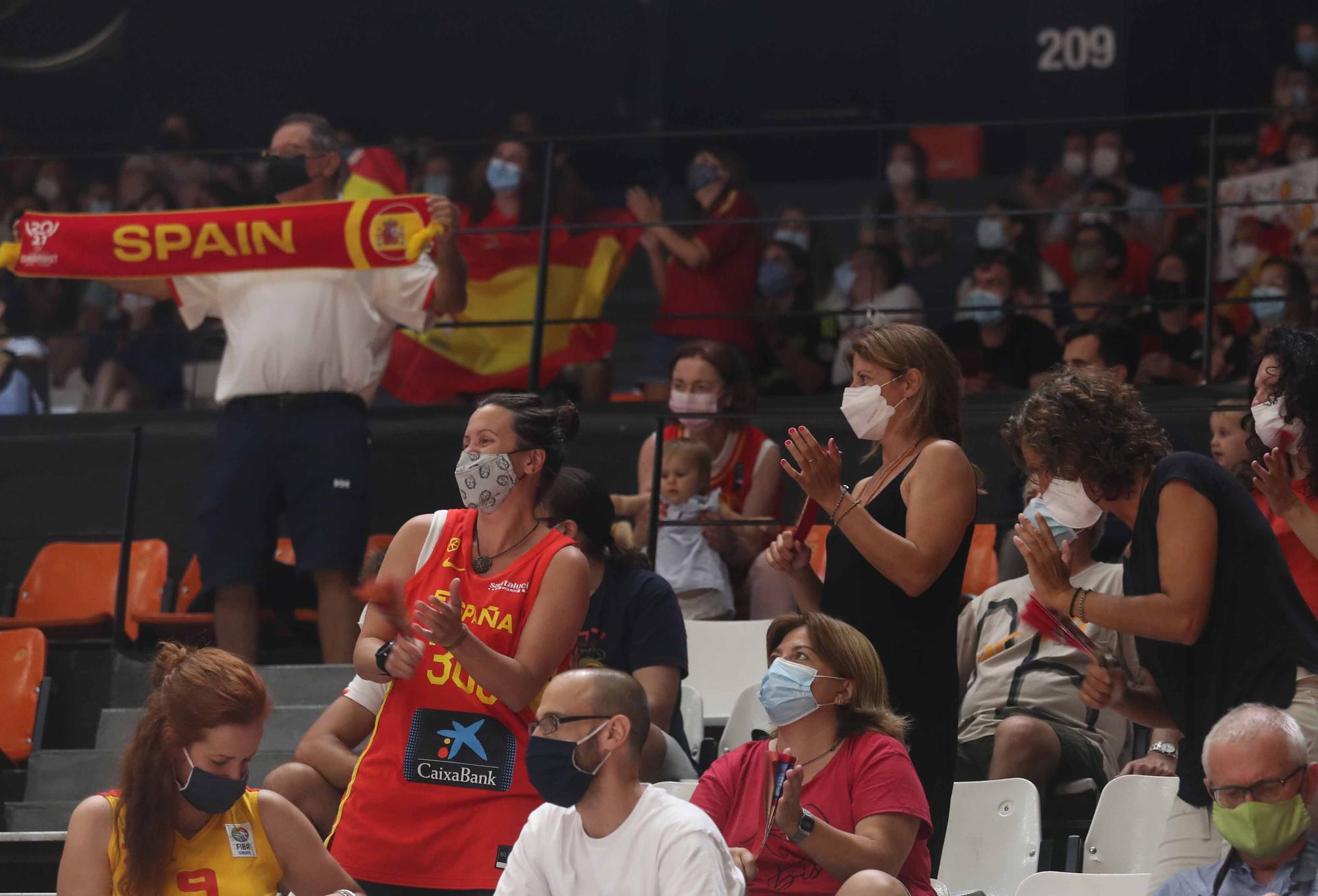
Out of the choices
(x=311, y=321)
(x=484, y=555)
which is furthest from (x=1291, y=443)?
(x=311, y=321)

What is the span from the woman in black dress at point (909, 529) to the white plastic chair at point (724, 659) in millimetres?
1831

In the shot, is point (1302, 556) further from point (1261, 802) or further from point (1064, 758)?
point (1064, 758)

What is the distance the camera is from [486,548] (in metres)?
3.83

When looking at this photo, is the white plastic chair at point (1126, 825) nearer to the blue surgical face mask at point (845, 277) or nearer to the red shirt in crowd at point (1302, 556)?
the red shirt in crowd at point (1302, 556)

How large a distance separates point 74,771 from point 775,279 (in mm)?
4321

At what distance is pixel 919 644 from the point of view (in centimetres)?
379

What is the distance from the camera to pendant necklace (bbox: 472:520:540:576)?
12.4 ft

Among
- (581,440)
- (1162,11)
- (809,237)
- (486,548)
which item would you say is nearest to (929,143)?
(1162,11)

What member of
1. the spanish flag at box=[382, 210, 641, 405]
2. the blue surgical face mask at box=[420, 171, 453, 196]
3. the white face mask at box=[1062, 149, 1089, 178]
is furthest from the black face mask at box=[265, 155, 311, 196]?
the white face mask at box=[1062, 149, 1089, 178]

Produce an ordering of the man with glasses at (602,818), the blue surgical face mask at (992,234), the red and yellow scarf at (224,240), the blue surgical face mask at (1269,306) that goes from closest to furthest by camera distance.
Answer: the man with glasses at (602,818), the red and yellow scarf at (224,240), the blue surgical face mask at (1269,306), the blue surgical face mask at (992,234)

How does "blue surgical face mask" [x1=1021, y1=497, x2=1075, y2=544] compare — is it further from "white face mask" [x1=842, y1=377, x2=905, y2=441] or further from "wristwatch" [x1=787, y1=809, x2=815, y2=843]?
"wristwatch" [x1=787, y1=809, x2=815, y2=843]

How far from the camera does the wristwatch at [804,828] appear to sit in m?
3.31

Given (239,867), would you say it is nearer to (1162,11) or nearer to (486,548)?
(486,548)

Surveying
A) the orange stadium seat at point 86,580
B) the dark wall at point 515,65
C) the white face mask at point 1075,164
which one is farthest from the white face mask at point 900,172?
the orange stadium seat at point 86,580
